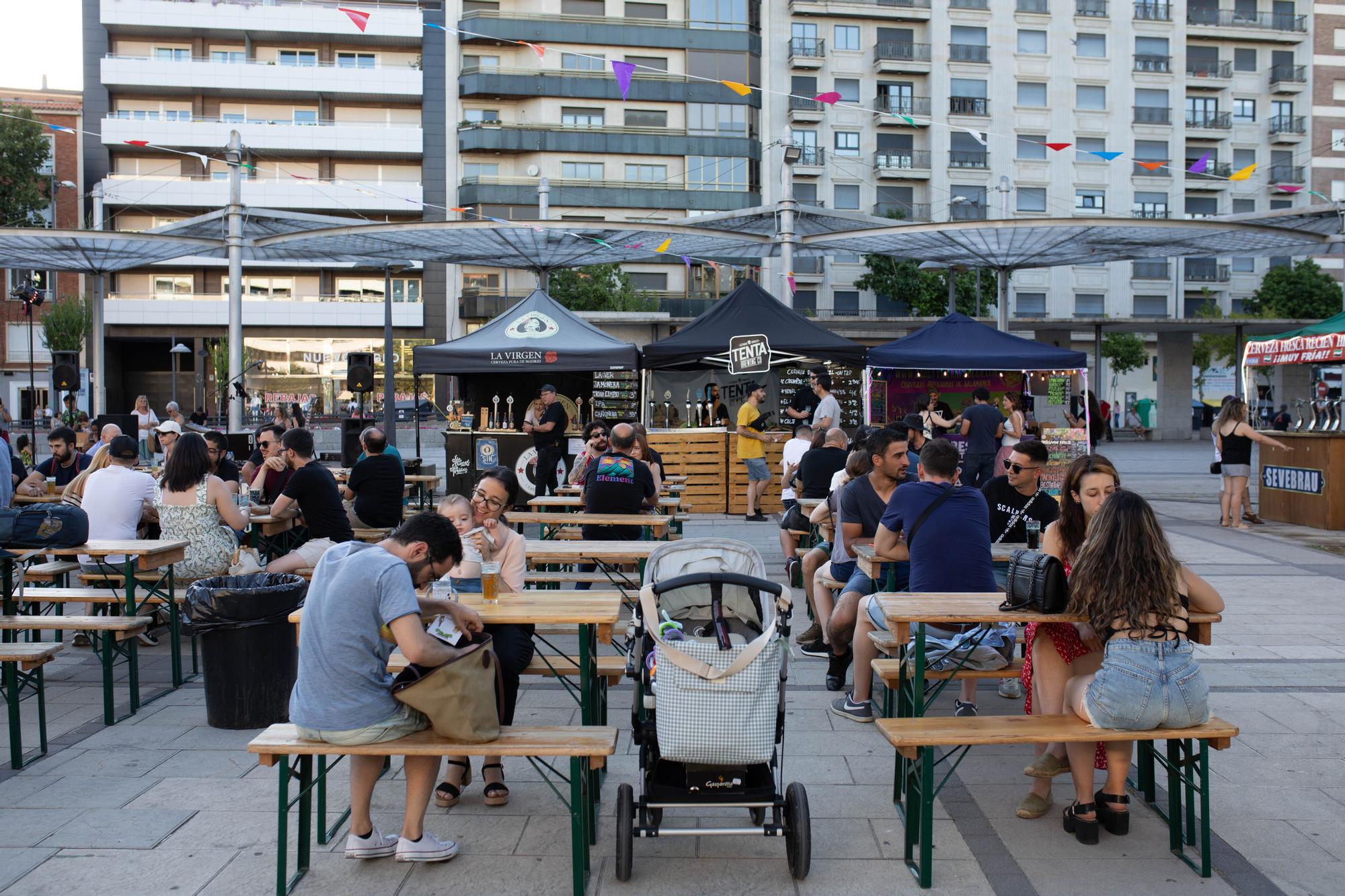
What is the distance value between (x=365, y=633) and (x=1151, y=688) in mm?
2662

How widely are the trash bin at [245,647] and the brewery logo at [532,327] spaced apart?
9.84 meters

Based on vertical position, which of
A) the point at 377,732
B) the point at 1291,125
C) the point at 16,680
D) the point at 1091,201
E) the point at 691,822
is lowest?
the point at 691,822

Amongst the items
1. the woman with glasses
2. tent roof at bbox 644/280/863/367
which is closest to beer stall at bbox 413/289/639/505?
tent roof at bbox 644/280/863/367

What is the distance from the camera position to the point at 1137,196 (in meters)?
50.5

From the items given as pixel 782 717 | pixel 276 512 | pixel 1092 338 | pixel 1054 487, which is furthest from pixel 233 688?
pixel 1092 338

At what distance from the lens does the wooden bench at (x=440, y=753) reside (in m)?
3.57

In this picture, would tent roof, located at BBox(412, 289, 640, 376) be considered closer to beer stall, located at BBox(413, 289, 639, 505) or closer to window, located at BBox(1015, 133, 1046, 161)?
beer stall, located at BBox(413, 289, 639, 505)

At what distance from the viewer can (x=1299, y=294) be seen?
155 ft

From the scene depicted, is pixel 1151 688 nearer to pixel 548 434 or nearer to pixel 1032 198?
pixel 548 434

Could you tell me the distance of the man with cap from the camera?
550 inches

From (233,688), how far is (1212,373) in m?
57.0

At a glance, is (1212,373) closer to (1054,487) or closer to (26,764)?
(1054,487)

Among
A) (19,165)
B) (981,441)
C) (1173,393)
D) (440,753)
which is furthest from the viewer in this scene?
(19,165)

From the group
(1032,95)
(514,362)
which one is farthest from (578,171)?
(514,362)
